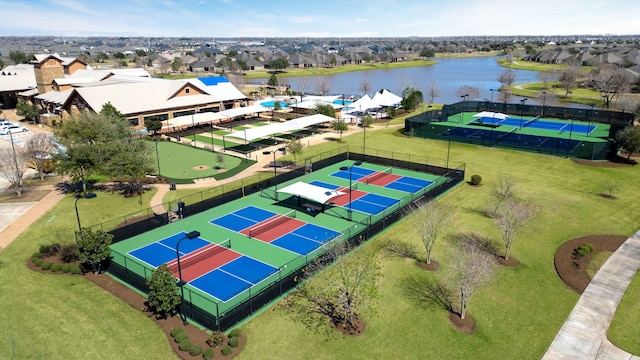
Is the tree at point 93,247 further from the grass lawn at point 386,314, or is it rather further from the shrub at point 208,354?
the shrub at point 208,354

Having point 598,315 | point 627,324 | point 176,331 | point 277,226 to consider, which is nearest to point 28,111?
point 277,226

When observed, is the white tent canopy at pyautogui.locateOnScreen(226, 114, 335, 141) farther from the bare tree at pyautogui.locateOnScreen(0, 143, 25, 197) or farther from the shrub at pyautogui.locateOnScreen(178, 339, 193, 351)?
the shrub at pyautogui.locateOnScreen(178, 339, 193, 351)

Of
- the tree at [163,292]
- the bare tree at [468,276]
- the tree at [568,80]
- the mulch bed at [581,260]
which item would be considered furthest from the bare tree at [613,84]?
the tree at [163,292]

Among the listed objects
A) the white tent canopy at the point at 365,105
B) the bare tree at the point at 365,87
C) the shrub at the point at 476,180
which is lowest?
the shrub at the point at 476,180

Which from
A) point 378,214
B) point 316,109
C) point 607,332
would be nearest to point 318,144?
point 316,109

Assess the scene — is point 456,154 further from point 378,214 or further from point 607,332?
point 607,332

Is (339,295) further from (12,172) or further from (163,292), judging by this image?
(12,172)
